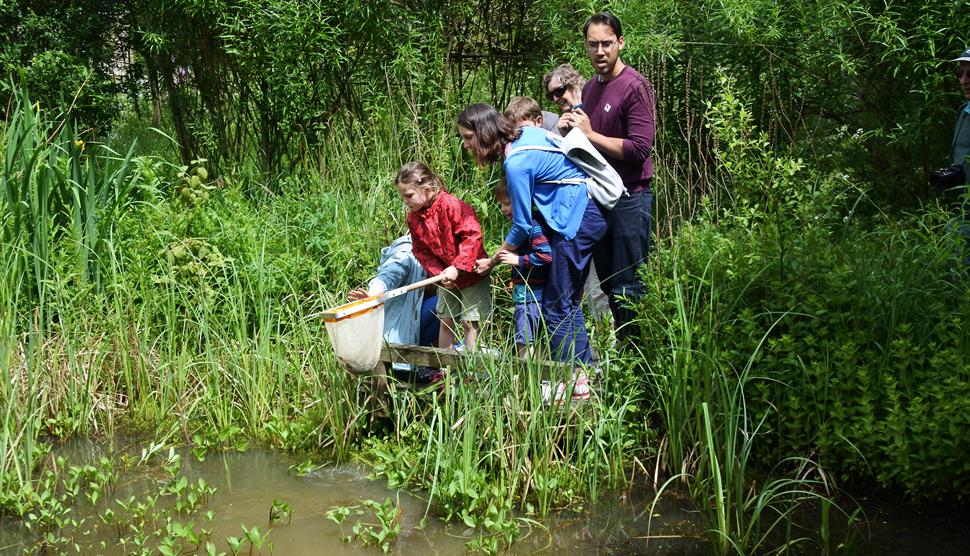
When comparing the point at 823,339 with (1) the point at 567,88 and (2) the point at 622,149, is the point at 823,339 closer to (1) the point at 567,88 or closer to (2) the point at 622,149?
(2) the point at 622,149

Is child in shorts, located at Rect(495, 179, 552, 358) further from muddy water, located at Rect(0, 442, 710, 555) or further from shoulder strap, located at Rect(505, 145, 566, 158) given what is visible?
muddy water, located at Rect(0, 442, 710, 555)

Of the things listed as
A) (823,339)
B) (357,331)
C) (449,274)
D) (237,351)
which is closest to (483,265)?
(449,274)

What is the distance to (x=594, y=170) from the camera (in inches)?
168

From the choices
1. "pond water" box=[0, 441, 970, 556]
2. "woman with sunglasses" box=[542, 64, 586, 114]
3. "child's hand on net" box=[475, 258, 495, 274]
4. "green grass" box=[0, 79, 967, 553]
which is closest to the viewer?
"pond water" box=[0, 441, 970, 556]

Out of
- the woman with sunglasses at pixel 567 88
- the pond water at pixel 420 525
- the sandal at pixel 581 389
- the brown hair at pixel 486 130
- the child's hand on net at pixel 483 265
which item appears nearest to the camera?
the pond water at pixel 420 525

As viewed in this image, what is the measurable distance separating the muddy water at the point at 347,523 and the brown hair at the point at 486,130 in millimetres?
1501

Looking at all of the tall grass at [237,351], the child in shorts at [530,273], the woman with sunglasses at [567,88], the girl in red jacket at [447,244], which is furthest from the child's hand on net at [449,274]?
the woman with sunglasses at [567,88]

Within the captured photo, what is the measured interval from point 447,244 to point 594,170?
77 centimetres

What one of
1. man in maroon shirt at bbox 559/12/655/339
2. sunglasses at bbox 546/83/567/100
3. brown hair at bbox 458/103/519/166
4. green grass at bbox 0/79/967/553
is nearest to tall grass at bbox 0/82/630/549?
green grass at bbox 0/79/967/553

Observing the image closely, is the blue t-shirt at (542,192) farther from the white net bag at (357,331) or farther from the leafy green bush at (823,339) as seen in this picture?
the white net bag at (357,331)

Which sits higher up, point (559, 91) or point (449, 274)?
point (559, 91)

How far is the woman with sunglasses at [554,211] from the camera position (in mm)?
4219

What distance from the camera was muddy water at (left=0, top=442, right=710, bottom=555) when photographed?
Result: 352 centimetres

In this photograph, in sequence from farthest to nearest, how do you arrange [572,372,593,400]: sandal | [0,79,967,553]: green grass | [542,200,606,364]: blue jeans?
[542,200,606,364]: blue jeans < [572,372,593,400]: sandal < [0,79,967,553]: green grass
